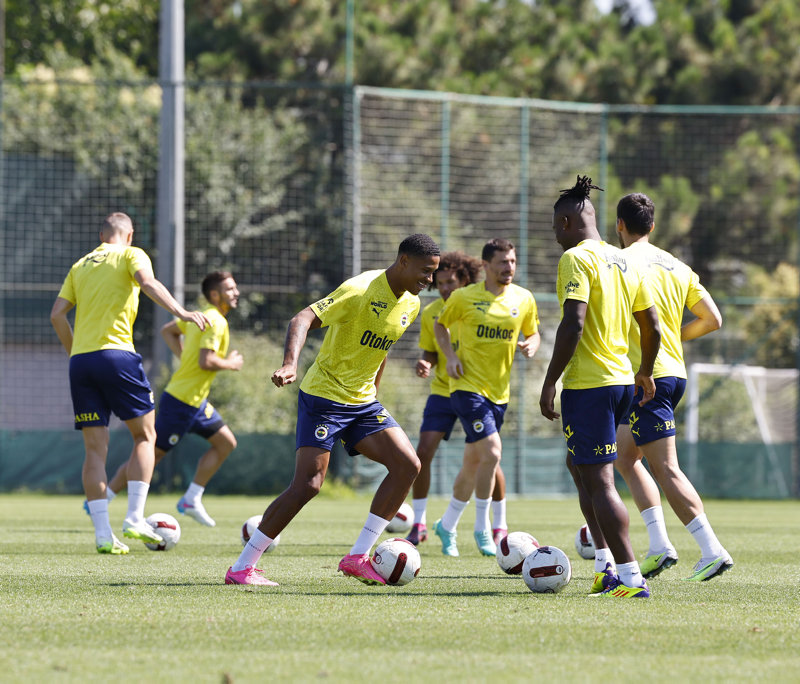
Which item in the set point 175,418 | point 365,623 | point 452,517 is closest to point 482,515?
point 452,517

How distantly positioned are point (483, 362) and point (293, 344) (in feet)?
10.4

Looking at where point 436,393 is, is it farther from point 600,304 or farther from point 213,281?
point 600,304

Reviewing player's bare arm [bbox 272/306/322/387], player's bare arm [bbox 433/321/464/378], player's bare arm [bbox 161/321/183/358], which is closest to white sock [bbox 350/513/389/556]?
player's bare arm [bbox 272/306/322/387]

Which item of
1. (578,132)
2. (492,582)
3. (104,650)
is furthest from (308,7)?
(104,650)

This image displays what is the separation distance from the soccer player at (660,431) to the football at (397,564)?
4.69ft

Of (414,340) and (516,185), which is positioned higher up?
(516,185)

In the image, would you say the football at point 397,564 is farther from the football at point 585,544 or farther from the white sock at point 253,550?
the football at point 585,544

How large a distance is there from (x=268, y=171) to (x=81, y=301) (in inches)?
562

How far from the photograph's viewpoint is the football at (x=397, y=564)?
6672mm

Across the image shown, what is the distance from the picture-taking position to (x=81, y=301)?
340 inches

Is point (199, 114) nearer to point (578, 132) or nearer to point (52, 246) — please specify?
point (52, 246)

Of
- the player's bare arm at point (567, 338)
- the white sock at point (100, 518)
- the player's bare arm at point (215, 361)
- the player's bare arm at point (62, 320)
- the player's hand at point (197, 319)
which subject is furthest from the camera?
the player's bare arm at point (215, 361)

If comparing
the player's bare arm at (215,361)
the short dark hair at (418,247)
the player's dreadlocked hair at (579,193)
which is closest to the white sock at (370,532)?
the short dark hair at (418,247)

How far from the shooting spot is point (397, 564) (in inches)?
263
